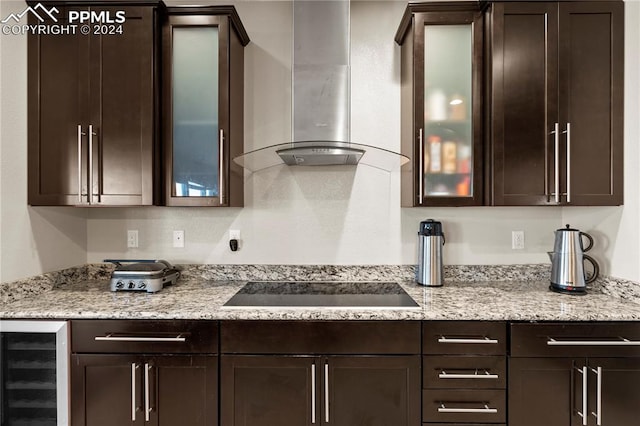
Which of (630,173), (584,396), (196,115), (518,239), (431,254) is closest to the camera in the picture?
(584,396)

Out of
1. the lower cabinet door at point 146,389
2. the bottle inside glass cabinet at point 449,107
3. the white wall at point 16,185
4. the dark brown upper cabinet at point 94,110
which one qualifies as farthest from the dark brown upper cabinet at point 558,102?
the white wall at point 16,185

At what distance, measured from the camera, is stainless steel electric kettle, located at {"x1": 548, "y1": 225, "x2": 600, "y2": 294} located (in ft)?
6.12

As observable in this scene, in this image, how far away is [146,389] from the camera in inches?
61.0

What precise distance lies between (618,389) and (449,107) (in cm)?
155

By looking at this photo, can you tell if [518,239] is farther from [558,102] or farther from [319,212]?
[319,212]

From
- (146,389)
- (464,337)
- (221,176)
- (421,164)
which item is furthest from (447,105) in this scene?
(146,389)

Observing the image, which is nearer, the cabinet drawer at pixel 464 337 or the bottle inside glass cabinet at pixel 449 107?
the cabinet drawer at pixel 464 337

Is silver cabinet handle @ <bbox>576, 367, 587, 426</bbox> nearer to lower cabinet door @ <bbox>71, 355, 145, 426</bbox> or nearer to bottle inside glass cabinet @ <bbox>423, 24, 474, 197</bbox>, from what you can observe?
bottle inside glass cabinet @ <bbox>423, 24, 474, 197</bbox>

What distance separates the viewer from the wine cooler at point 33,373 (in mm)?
1561

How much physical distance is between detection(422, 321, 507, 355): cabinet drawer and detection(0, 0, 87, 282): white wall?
6.87 feet

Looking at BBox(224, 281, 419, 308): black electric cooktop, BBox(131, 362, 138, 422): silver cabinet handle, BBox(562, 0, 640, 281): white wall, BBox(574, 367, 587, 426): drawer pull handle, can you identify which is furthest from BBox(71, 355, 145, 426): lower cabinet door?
BBox(562, 0, 640, 281): white wall

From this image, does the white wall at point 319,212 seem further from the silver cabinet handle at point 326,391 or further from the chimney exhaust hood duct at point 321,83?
the silver cabinet handle at point 326,391

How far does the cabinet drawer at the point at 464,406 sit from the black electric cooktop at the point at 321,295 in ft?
1.32

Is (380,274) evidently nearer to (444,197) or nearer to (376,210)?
(376,210)
